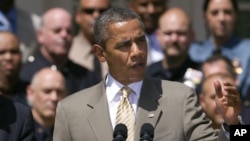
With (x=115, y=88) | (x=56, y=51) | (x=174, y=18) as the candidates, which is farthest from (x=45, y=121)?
(x=115, y=88)

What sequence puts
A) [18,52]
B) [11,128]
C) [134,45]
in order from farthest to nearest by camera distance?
[18,52]
[11,128]
[134,45]

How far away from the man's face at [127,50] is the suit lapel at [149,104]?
0.31ft

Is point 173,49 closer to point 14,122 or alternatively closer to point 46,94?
point 46,94

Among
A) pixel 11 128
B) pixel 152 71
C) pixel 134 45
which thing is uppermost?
pixel 134 45

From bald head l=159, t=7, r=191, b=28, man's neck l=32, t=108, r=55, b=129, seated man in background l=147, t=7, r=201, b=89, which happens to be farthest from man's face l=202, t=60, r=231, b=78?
man's neck l=32, t=108, r=55, b=129

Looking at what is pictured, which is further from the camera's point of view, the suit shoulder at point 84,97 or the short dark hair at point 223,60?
the short dark hair at point 223,60

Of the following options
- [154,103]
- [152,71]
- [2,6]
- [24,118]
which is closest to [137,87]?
[154,103]

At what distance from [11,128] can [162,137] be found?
1.15m

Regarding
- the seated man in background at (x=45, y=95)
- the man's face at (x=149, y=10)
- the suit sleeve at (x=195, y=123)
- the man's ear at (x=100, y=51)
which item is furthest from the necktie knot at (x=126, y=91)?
the man's face at (x=149, y=10)

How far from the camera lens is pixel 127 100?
21.9 ft

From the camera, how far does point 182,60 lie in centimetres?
980

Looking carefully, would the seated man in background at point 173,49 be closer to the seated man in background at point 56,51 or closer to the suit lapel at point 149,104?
the seated man in background at point 56,51

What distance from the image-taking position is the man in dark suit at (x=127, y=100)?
256 inches

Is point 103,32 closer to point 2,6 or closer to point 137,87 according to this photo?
point 137,87
